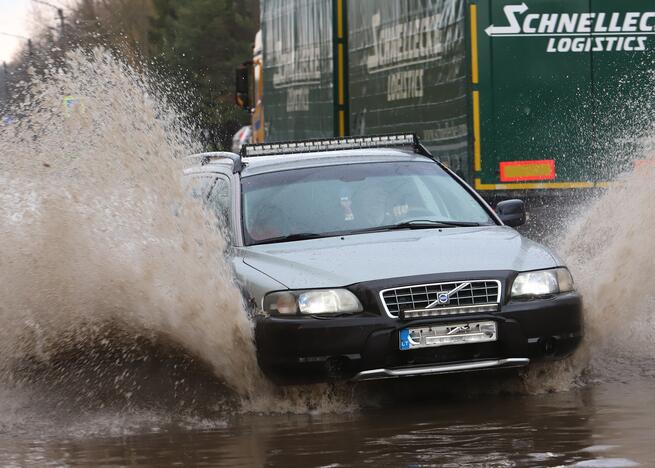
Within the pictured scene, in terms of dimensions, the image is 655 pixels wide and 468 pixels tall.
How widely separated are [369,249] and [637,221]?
2199 mm

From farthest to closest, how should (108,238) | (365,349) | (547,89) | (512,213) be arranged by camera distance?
(547,89), (512,213), (108,238), (365,349)

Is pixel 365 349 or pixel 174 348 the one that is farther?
pixel 174 348

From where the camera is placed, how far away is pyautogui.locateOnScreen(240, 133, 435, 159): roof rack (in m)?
9.91

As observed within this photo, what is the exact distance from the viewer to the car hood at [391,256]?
7.65 metres

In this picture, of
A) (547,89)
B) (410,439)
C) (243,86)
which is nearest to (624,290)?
(410,439)

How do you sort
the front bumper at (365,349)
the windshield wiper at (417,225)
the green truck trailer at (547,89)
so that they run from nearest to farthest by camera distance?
the front bumper at (365,349) < the windshield wiper at (417,225) < the green truck trailer at (547,89)

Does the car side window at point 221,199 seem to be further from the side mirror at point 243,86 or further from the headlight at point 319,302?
the side mirror at point 243,86

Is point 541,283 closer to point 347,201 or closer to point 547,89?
point 347,201

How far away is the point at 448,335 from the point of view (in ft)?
24.7

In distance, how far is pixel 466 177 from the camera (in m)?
14.4

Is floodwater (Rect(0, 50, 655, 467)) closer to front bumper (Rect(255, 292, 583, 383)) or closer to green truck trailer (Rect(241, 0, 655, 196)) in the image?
front bumper (Rect(255, 292, 583, 383))

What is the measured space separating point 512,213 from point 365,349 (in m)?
2.10

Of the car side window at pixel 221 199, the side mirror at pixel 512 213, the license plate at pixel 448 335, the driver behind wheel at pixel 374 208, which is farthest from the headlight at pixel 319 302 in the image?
the side mirror at pixel 512 213

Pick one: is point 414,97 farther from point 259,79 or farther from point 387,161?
point 259,79
